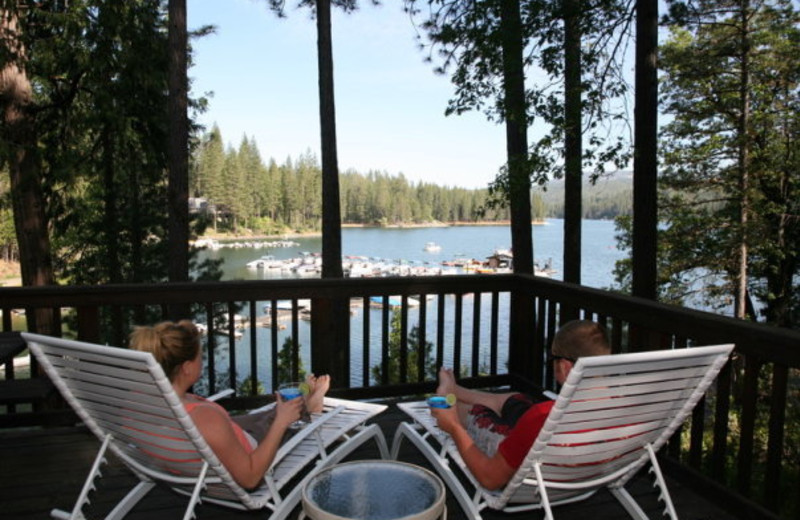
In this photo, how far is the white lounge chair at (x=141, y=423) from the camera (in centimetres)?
170

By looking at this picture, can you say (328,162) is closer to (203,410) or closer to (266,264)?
(203,410)

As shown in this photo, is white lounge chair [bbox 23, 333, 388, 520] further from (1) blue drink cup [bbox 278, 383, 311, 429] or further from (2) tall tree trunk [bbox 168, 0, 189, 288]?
(2) tall tree trunk [bbox 168, 0, 189, 288]

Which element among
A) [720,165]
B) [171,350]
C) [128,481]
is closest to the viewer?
[171,350]

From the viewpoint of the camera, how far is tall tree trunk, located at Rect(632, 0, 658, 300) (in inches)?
261

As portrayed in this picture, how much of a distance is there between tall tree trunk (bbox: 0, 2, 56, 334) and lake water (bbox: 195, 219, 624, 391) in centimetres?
569

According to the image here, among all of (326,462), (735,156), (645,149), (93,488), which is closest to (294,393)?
(326,462)

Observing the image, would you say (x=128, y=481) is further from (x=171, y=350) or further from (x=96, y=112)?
(x=96, y=112)

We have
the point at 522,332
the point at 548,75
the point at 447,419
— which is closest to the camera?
the point at 447,419

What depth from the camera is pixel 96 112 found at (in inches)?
370

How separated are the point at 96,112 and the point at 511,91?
6718mm

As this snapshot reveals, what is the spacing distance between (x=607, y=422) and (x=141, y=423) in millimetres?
1496

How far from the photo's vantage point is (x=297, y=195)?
53438mm

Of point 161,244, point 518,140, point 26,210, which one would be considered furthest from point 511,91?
point 161,244

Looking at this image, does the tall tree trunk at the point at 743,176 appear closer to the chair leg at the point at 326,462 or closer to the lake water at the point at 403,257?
the lake water at the point at 403,257
